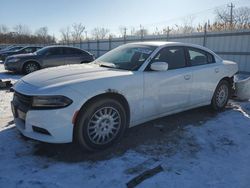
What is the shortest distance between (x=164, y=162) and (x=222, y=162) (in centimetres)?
79

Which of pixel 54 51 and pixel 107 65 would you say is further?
pixel 54 51

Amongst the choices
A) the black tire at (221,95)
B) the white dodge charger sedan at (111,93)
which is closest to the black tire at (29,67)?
the white dodge charger sedan at (111,93)

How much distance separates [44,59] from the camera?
37.9 ft

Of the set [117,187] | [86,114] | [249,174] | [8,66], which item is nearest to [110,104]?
[86,114]

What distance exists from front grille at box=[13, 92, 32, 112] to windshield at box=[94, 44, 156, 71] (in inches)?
58.8

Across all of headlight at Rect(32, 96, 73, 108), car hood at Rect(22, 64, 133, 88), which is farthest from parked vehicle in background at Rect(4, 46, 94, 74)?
headlight at Rect(32, 96, 73, 108)

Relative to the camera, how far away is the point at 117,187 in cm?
274

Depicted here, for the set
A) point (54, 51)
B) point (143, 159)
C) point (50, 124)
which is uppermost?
point (54, 51)

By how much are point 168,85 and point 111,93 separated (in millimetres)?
1160

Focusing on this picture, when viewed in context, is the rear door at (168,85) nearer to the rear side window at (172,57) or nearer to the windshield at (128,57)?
the rear side window at (172,57)

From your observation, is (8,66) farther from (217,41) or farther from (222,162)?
(222,162)

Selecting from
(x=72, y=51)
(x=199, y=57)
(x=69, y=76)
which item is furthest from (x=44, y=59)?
(x=69, y=76)

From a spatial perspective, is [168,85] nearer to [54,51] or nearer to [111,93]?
[111,93]

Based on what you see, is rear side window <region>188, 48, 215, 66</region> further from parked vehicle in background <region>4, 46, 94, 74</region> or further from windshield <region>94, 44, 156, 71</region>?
parked vehicle in background <region>4, 46, 94, 74</region>
